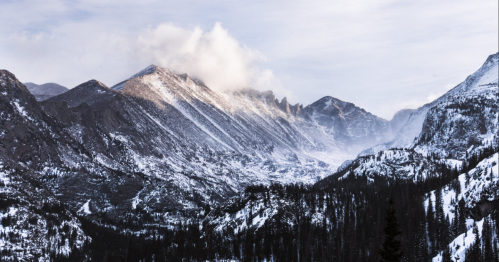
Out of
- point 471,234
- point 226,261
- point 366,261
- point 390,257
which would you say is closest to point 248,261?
point 226,261

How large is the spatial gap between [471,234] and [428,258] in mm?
18440

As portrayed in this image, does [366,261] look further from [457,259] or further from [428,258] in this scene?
[457,259]

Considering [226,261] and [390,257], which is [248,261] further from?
[390,257]

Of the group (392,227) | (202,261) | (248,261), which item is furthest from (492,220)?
(392,227)

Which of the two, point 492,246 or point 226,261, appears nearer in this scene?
point 492,246

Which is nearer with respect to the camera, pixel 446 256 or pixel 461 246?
pixel 446 256

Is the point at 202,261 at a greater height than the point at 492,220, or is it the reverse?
the point at 492,220

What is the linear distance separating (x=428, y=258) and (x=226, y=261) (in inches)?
2934

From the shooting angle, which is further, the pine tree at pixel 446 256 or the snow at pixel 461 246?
the snow at pixel 461 246

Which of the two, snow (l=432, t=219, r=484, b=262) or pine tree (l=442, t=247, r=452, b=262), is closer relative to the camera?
pine tree (l=442, t=247, r=452, b=262)

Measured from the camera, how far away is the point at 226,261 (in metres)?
200

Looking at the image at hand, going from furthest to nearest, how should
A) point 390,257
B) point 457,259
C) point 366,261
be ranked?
1. point 366,261
2. point 457,259
3. point 390,257

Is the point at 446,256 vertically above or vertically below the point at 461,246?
below

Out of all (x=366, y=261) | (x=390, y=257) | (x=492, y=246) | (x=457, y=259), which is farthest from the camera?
(x=366, y=261)
